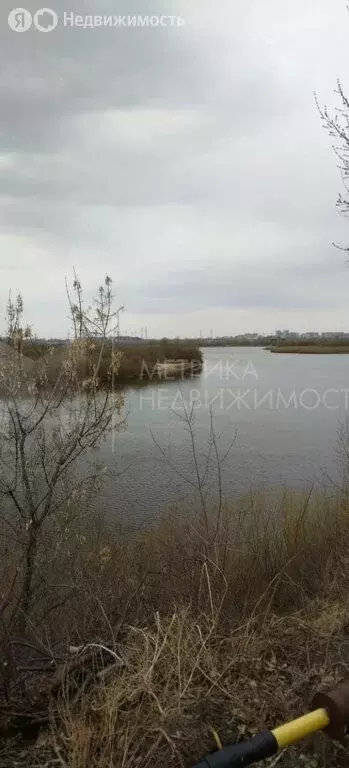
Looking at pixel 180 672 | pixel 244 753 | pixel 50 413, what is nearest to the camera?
pixel 244 753

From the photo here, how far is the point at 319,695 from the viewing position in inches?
83.2

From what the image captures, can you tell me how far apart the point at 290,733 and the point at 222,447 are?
1196 cm

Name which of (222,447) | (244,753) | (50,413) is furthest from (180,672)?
(222,447)

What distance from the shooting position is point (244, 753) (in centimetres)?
190

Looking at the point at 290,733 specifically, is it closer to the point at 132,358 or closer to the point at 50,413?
the point at 50,413

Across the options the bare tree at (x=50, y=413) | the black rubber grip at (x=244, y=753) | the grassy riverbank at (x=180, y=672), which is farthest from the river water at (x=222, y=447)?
the black rubber grip at (x=244, y=753)

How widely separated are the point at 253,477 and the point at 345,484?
230 centimetres

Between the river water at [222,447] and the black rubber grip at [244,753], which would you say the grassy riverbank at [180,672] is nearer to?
the black rubber grip at [244,753]

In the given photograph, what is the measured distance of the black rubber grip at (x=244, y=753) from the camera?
6.15ft

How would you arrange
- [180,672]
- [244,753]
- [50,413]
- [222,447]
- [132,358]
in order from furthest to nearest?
[132,358] < [222,447] < [50,413] < [180,672] < [244,753]

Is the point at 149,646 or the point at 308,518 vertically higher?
the point at 149,646

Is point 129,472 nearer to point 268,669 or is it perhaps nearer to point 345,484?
point 345,484

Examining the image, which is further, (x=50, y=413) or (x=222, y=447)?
(x=222, y=447)

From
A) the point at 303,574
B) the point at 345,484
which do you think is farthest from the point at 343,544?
the point at 345,484
